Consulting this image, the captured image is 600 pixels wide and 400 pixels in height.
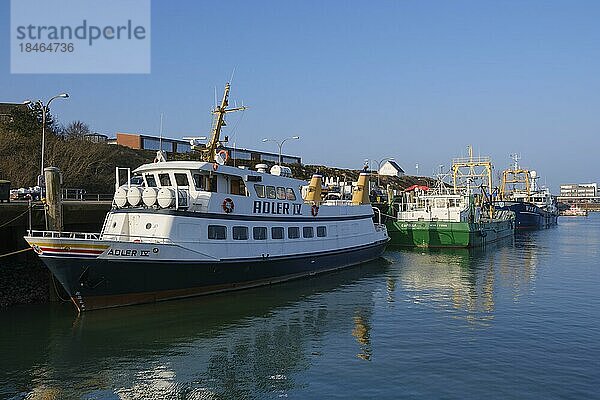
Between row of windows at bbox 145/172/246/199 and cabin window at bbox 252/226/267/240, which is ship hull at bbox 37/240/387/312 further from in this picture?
row of windows at bbox 145/172/246/199

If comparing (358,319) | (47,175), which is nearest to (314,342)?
(358,319)

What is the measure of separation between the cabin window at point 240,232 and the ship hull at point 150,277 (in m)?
1.11

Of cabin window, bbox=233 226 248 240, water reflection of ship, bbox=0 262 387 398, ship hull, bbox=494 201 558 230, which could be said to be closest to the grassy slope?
cabin window, bbox=233 226 248 240

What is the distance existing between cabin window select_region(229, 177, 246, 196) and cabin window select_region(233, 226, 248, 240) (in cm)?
177

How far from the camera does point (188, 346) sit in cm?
1683

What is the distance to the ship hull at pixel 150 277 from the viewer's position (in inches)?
770

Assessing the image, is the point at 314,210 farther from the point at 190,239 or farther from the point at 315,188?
the point at 190,239

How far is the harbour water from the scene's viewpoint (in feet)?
43.8

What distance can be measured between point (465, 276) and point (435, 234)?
1674 cm

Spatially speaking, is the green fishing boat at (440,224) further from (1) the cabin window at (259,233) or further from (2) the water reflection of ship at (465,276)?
(1) the cabin window at (259,233)

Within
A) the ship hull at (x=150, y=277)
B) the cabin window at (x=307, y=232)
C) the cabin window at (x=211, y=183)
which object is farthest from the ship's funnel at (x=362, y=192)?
the cabin window at (x=211, y=183)

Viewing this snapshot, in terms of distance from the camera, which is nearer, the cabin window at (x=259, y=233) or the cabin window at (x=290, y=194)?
the cabin window at (x=259, y=233)

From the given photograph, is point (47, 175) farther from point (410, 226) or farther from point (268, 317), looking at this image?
point (410, 226)

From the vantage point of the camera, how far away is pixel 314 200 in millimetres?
31906
